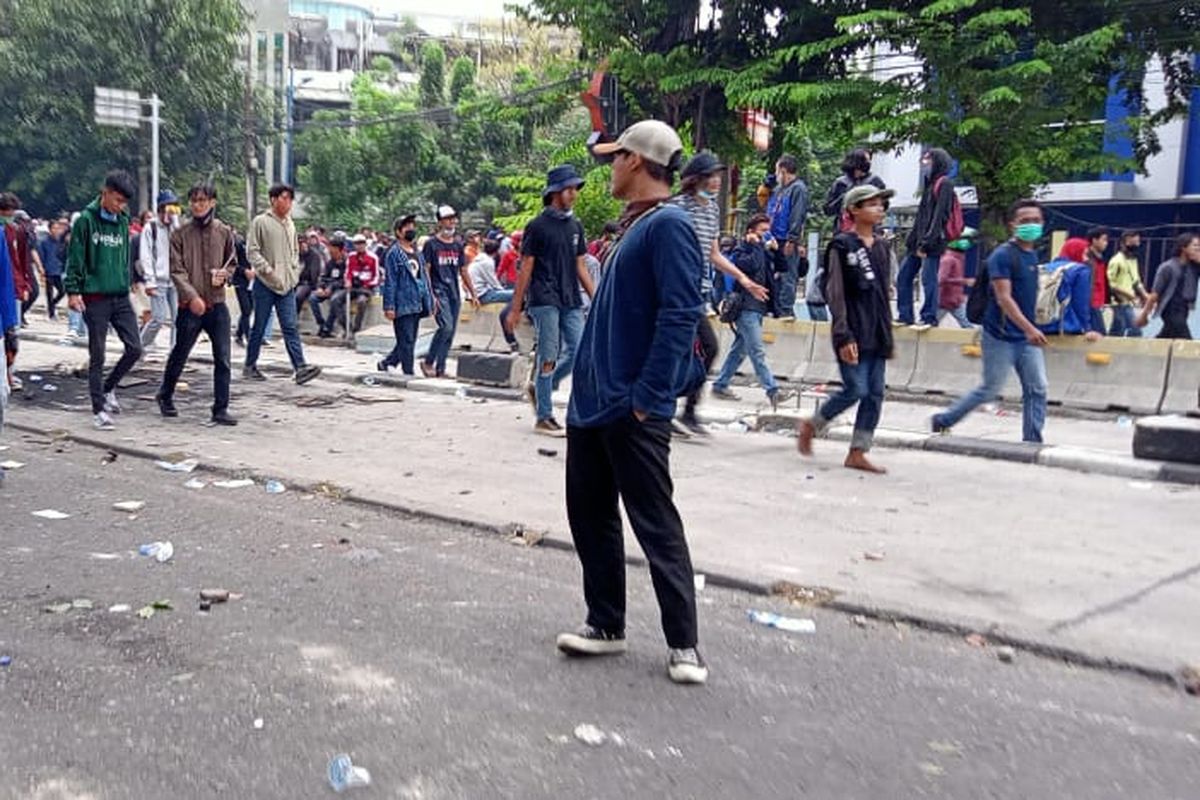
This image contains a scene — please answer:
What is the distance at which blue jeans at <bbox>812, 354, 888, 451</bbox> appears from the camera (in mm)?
7848

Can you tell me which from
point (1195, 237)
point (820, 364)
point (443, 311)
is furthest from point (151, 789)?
point (1195, 237)

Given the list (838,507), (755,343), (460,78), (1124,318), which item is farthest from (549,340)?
(460,78)

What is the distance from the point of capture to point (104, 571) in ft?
17.5

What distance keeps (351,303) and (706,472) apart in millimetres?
12666

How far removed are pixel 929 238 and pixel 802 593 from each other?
858cm

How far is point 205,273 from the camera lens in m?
9.48

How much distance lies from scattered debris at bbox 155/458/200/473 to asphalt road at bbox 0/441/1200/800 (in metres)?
2.15

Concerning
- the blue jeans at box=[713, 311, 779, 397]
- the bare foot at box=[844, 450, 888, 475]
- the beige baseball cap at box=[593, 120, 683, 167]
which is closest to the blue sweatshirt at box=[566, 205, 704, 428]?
the beige baseball cap at box=[593, 120, 683, 167]

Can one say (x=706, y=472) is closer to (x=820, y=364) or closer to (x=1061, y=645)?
(x=1061, y=645)

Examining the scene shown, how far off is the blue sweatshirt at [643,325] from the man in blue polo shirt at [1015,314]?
4.86 m

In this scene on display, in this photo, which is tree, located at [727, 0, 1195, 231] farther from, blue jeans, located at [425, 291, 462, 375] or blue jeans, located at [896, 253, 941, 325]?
blue jeans, located at [425, 291, 462, 375]

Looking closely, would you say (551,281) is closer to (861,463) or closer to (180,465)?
(861,463)

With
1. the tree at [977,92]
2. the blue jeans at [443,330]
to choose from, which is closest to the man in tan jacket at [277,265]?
the blue jeans at [443,330]

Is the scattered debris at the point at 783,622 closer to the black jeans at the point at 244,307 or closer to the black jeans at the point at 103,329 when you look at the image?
the black jeans at the point at 103,329
